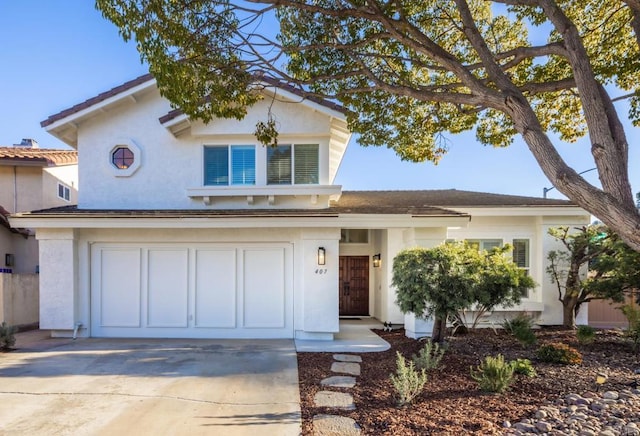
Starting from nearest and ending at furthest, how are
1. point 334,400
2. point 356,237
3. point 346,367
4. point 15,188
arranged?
point 334,400 → point 346,367 → point 356,237 → point 15,188

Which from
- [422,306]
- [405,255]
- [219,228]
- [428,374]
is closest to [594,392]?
[428,374]

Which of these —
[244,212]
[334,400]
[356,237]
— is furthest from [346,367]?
[356,237]

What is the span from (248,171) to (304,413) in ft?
23.2

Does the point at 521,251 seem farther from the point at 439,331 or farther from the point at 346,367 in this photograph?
the point at 346,367

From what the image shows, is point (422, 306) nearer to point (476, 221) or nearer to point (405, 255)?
point (405, 255)

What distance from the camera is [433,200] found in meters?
13.4

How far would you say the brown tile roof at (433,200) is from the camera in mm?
11844

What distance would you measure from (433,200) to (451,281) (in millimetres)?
6375

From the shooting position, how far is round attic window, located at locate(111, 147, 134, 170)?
1082 centimetres

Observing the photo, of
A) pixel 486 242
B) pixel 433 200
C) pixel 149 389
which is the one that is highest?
pixel 433 200

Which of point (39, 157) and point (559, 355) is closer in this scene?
point (559, 355)

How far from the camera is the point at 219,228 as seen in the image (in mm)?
10031

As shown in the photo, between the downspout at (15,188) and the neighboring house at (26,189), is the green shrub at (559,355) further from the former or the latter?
the downspout at (15,188)

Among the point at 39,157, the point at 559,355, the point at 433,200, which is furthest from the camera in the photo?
the point at 39,157
